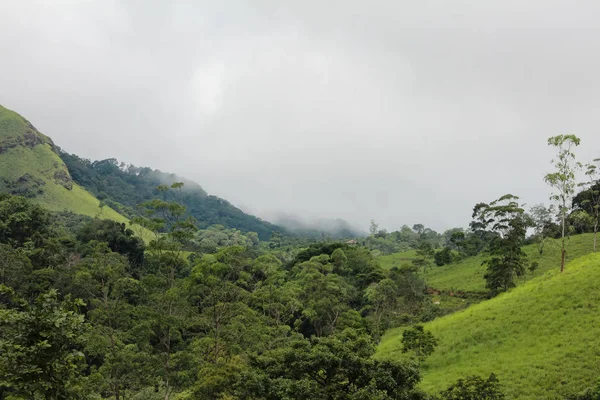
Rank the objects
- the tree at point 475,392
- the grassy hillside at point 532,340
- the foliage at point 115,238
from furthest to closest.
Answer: the foliage at point 115,238, the grassy hillside at point 532,340, the tree at point 475,392

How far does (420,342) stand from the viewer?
87.8 feet

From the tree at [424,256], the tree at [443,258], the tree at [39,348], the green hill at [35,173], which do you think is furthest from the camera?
the green hill at [35,173]

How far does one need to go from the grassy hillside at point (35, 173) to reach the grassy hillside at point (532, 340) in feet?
363

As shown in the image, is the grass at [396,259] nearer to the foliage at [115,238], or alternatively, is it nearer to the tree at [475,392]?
the foliage at [115,238]

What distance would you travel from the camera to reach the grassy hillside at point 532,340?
64.1 feet

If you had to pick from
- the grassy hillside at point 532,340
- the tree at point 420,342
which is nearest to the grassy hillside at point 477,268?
the grassy hillside at point 532,340

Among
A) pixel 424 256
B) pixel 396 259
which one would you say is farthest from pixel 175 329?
pixel 396 259

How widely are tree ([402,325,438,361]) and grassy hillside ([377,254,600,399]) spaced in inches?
21.9

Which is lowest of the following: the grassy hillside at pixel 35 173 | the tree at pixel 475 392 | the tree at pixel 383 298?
the tree at pixel 383 298

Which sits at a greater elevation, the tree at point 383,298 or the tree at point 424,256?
the tree at point 424,256

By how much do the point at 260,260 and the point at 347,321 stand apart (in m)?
20.1

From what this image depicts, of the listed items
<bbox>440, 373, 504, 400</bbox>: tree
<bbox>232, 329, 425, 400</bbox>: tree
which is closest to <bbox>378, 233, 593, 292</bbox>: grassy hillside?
<bbox>440, 373, 504, 400</bbox>: tree

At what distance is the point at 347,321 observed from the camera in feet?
135

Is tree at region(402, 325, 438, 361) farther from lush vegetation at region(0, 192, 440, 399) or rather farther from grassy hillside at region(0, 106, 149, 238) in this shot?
grassy hillside at region(0, 106, 149, 238)
